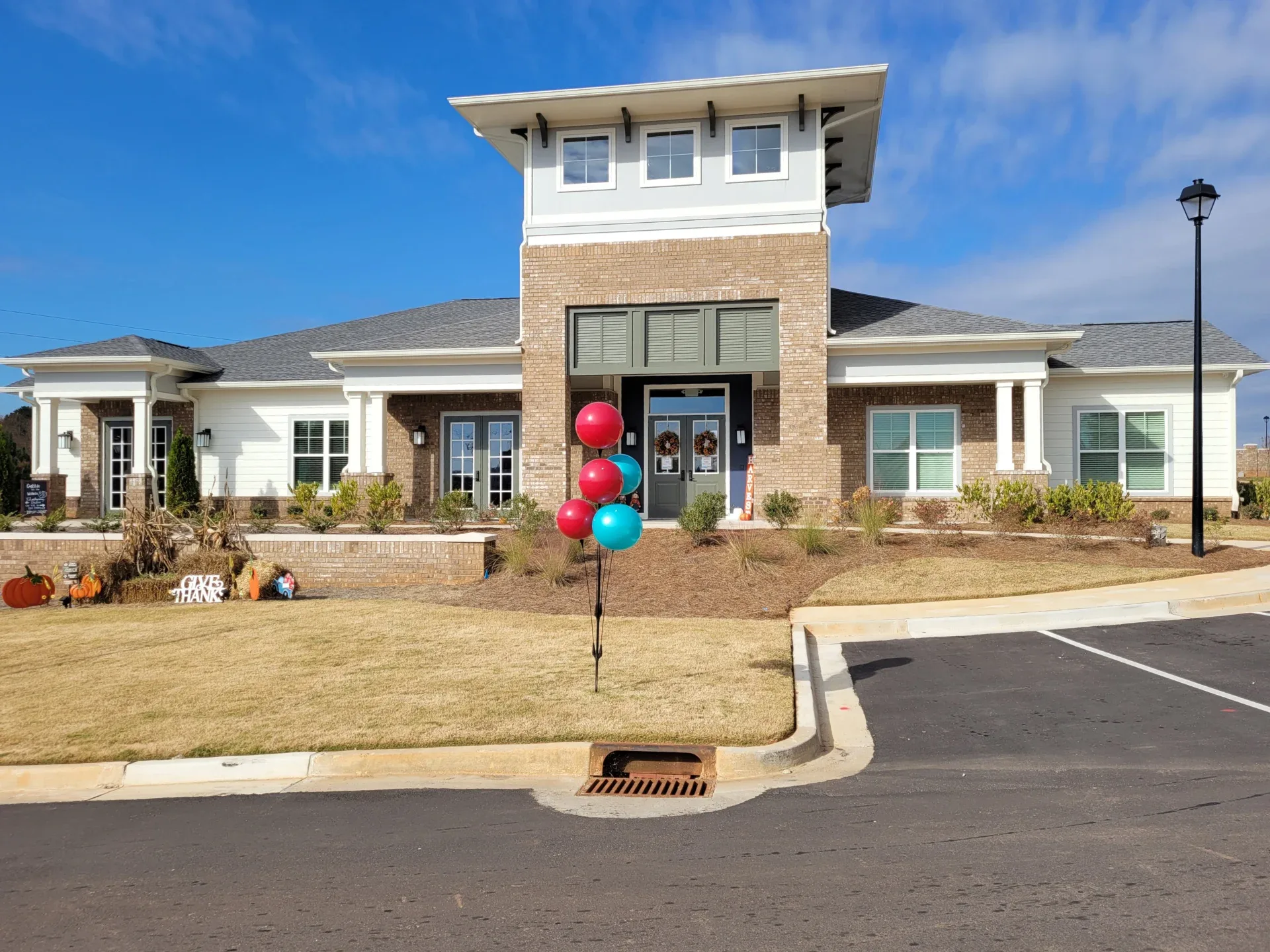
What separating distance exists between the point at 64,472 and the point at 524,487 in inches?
538

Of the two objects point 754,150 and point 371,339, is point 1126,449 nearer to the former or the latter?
point 754,150

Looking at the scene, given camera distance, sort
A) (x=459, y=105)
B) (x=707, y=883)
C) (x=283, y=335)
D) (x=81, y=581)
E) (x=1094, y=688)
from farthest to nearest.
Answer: (x=283, y=335), (x=459, y=105), (x=81, y=581), (x=1094, y=688), (x=707, y=883)

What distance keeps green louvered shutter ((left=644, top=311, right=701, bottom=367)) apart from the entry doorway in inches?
74.8

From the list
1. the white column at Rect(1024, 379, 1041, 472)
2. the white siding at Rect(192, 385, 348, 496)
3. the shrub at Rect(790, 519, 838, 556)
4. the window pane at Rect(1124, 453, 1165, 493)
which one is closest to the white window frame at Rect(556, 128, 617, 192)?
the shrub at Rect(790, 519, 838, 556)

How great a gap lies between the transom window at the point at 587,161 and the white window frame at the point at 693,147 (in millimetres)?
656

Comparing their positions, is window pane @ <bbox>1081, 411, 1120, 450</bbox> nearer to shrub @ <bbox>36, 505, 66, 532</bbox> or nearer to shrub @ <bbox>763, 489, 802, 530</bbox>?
shrub @ <bbox>763, 489, 802, 530</bbox>

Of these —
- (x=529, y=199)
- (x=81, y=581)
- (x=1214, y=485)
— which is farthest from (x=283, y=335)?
(x=1214, y=485)

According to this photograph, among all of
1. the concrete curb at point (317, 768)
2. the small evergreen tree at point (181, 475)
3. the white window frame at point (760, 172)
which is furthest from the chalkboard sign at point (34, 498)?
the concrete curb at point (317, 768)

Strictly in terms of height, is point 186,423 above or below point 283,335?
below

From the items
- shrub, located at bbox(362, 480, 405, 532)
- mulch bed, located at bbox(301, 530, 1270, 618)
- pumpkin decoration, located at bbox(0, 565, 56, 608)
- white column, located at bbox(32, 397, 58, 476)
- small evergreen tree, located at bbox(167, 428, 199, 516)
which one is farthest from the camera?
white column, located at bbox(32, 397, 58, 476)

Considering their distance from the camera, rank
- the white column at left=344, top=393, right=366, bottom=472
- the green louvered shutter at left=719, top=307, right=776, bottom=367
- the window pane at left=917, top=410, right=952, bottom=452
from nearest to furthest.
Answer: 1. the green louvered shutter at left=719, top=307, right=776, bottom=367
2. the window pane at left=917, top=410, right=952, bottom=452
3. the white column at left=344, top=393, right=366, bottom=472

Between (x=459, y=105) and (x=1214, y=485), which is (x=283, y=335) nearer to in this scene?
(x=459, y=105)

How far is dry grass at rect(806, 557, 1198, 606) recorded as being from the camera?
11828 mm

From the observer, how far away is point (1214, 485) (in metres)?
19.3
